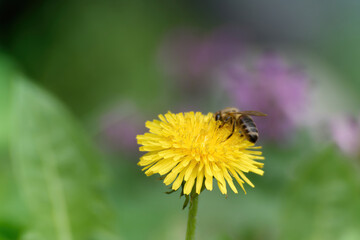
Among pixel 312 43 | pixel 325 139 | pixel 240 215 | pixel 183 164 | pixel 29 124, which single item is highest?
pixel 312 43

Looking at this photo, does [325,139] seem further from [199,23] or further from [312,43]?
[199,23]

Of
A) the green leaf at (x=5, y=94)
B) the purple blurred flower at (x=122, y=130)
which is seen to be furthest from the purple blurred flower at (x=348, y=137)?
the green leaf at (x=5, y=94)

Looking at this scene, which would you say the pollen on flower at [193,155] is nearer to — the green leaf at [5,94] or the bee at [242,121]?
the bee at [242,121]

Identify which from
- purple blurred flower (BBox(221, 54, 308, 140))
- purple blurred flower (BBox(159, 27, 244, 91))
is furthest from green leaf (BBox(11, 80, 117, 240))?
purple blurred flower (BBox(159, 27, 244, 91))

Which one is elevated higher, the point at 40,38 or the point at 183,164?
the point at 40,38

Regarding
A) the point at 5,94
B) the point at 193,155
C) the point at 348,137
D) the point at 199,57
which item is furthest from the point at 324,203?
the point at 5,94

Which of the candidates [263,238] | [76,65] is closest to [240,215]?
[263,238]

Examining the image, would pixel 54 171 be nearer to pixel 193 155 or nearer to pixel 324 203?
pixel 193 155
